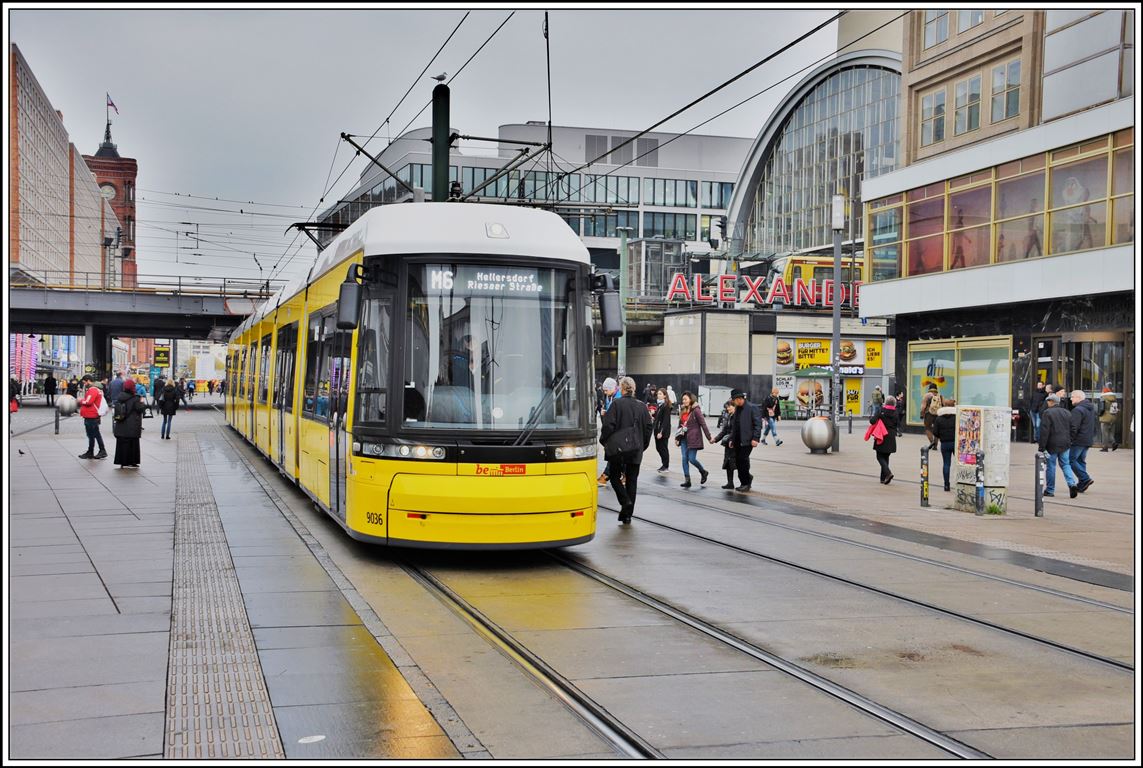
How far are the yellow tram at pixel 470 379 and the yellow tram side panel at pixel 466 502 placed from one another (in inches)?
0.5

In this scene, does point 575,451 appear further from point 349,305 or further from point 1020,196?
point 1020,196

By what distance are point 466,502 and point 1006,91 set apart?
29873 millimetres

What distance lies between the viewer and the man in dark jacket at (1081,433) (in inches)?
692

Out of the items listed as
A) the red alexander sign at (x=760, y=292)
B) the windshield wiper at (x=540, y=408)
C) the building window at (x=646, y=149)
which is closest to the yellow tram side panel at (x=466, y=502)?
the windshield wiper at (x=540, y=408)

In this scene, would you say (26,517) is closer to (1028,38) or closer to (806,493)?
(806,493)

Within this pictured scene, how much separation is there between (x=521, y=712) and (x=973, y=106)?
34134 millimetres

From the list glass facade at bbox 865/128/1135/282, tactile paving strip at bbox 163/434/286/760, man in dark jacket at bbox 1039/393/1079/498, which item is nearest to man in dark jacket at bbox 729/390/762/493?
man in dark jacket at bbox 1039/393/1079/498

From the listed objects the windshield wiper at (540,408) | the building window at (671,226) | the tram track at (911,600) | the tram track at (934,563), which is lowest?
the tram track at (934,563)

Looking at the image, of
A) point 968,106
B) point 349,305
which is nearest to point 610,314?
point 349,305

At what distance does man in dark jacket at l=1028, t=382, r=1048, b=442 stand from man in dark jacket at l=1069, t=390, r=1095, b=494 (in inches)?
389

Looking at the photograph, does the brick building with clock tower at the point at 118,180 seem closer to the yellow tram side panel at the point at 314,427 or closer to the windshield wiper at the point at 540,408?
the yellow tram side panel at the point at 314,427

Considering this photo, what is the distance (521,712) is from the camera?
5.80 metres

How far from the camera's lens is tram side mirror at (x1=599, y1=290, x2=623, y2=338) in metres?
10.2

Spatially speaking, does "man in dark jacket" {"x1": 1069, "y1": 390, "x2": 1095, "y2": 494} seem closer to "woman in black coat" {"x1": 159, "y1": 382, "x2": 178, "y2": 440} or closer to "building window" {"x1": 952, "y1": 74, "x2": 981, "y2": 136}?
"building window" {"x1": 952, "y1": 74, "x2": 981, "y2": 136}
